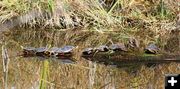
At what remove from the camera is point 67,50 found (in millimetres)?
4082

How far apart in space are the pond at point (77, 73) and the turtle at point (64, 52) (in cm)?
7

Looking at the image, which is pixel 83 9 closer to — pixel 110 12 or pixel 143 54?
pixel 110 12

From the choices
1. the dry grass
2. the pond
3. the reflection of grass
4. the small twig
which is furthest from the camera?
the dry grass

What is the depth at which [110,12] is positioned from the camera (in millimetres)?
4680

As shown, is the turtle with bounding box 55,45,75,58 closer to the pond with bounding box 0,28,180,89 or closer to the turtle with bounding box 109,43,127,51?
the pond with bounding box 0,28,180,89

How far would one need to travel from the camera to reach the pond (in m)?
3.47

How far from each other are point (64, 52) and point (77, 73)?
398mm

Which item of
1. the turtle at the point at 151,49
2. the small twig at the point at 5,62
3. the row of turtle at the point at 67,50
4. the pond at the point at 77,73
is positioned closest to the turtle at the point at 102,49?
the row of turtle at the point at 67,50

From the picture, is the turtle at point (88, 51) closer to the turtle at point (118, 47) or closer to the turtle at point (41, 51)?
the turtle at point (118, 47)

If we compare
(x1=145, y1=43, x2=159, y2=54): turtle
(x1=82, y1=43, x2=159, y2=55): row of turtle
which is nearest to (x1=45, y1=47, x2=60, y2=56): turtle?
(x1=82, y1=43, x2=159, y2=55): row of turtle

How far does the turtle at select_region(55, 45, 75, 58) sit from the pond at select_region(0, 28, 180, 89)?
0.24 ft

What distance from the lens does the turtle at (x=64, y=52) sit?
4.02m

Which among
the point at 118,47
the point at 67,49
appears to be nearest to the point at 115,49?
the point at 118,47

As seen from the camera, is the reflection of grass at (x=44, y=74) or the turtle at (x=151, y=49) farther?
the turtle at (x=151, y=49)
